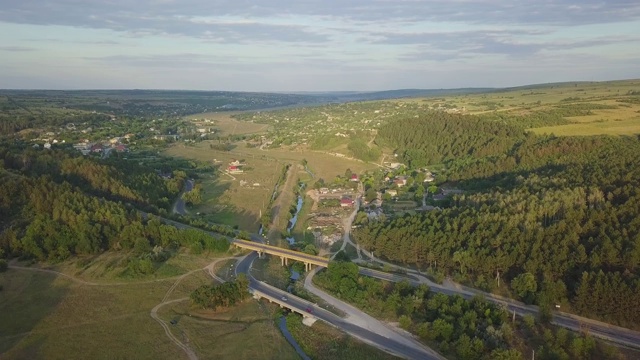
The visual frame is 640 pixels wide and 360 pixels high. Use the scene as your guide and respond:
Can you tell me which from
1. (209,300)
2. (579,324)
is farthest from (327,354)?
(579,324)

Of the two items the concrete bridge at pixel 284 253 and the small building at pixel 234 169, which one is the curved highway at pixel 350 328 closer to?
the concrete bridge at pixel 284 253

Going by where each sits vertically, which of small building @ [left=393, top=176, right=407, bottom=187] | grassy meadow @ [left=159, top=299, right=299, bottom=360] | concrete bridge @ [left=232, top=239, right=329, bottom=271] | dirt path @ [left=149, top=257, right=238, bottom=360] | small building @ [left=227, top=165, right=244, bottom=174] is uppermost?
small building @ [left=227, top=165, right=244, bottom=174]

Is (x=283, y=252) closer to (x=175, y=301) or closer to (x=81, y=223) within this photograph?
(x=175, y=301)

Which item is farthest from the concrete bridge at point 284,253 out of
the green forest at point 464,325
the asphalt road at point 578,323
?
the asphalt road at point 578,323

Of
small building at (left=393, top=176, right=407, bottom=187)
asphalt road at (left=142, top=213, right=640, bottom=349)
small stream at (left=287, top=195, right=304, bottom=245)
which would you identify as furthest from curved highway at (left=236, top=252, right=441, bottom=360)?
small building at (left=393, top=176, right=407, bottom=187)

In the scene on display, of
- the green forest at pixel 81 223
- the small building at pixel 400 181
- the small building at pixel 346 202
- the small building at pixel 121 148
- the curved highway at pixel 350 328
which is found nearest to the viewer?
the curved highway at pixel 350 328

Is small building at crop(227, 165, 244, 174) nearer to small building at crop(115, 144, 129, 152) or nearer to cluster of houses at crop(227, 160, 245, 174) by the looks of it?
A: cluster of houses at crop(227, 160, 245, 174)
